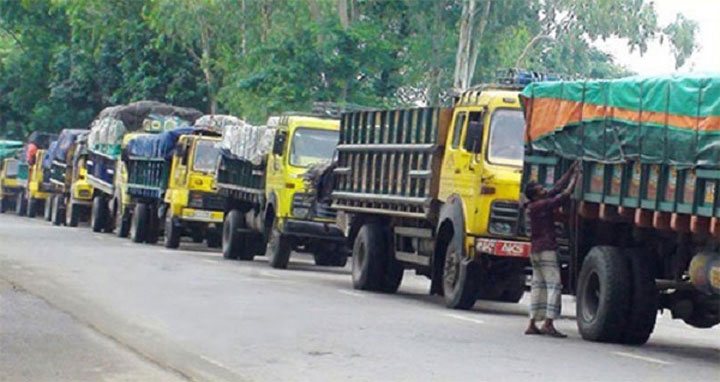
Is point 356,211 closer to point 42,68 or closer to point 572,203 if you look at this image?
point 572,203

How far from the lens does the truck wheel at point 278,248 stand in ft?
99.6

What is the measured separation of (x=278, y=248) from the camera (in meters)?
30.5

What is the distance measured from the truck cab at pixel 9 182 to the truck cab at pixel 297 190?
34.2 m

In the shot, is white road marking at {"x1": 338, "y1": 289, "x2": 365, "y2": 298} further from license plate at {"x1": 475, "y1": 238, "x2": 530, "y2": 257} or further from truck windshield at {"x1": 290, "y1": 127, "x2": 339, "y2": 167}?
truck windshield at {"x1": 290, "y1": 127, "x2": 339, "y2": 167}

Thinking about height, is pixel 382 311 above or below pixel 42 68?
below

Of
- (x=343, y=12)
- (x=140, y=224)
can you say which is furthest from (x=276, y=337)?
(x=343, y=12)

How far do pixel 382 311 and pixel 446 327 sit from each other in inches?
90.4

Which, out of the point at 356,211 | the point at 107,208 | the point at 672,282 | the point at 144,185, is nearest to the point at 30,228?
the point at 107,208

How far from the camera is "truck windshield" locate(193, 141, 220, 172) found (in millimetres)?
36625

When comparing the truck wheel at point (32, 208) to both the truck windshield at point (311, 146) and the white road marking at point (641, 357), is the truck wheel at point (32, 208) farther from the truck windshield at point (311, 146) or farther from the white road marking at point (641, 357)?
the white road marking at point (641, 357)

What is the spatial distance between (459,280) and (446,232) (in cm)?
104

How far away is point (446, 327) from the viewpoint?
1825 cm

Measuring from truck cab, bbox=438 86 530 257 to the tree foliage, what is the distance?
81.6ft

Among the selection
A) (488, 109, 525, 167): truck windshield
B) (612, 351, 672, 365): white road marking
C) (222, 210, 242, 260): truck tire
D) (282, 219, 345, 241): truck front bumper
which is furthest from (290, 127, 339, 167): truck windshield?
(612, 351, 672, 365): white road marking
